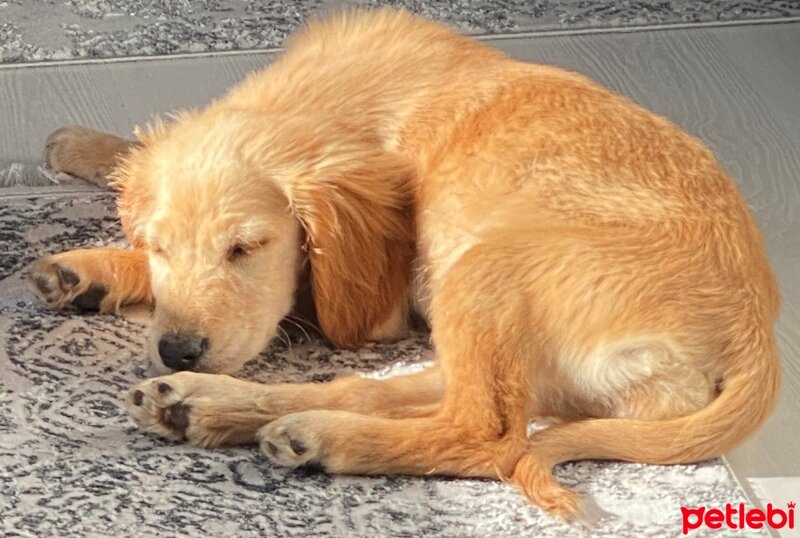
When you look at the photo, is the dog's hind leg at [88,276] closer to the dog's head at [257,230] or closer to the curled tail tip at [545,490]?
the dog's head at [257,230]

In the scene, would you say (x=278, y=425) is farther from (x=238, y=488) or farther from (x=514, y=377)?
(x=514, y=377)

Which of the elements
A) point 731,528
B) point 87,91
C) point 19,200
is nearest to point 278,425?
point 731,528

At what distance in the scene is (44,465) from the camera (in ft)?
5.90

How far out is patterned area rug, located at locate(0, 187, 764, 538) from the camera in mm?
1705

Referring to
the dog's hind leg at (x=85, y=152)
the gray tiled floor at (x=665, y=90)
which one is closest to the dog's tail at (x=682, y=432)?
the gray tiled floor at (x=665, y=90)

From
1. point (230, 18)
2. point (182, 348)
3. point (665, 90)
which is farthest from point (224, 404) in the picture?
point (230, 18)

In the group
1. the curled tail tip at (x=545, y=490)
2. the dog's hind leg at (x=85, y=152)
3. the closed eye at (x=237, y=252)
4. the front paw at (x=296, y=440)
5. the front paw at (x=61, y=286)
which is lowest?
the curled tail tip at (x=545, y=490)

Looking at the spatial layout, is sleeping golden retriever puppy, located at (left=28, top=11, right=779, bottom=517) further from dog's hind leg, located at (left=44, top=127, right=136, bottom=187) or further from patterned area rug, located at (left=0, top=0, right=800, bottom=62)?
patterned area rug, located at (left=0, top=0, right=800, bottom=62)

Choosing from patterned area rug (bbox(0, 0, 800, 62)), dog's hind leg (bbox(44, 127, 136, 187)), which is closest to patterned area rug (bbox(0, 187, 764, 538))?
dog's hind leg (bbox(44, 127, 136, 187))

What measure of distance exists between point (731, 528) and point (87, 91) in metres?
2.07

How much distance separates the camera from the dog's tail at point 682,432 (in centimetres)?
182

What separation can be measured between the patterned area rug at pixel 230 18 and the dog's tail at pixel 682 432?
6.65 ft

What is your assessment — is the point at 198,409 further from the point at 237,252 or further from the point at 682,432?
the point at 682,432

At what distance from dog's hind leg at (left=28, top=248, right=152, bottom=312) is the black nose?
279 millimetres
